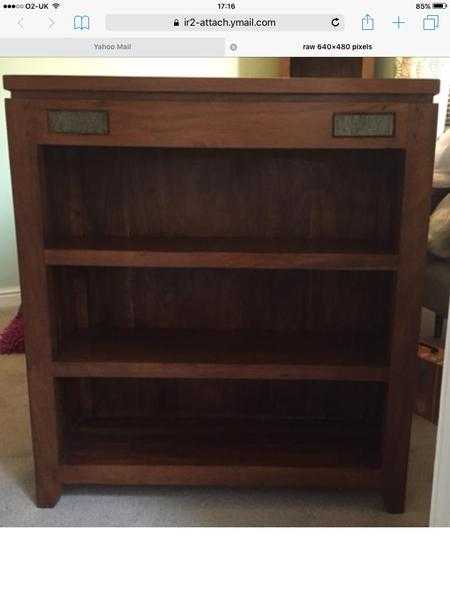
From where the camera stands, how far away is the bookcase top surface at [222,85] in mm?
1118

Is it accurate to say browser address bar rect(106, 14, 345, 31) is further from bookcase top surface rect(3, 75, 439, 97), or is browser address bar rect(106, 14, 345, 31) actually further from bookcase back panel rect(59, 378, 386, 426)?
bookcase back panel rect(59, 378, 386, 426)

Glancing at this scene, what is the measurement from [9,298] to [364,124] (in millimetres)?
2052

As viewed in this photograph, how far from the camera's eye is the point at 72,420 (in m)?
1.51

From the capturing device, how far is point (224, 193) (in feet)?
4.59

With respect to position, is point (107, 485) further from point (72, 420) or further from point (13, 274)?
point (13, 274)

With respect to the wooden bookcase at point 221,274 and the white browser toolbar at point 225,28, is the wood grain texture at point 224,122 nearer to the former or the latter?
the wooden bookcase at point 221,274

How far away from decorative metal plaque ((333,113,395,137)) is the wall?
57.6 inches

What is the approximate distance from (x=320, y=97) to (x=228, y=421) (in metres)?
0.80

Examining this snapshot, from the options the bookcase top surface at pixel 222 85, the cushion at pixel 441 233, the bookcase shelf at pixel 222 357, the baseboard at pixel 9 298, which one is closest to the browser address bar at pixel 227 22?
the bookcase top surface at pixel 222 85

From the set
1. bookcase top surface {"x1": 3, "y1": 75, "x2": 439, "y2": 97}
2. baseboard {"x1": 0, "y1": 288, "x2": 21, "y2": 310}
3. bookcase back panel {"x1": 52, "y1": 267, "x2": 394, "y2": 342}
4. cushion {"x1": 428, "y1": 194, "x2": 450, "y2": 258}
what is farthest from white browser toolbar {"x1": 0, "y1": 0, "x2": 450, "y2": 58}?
baseboard {"x1": 0, "y1": 288, "x2": 21, "y2": 310}

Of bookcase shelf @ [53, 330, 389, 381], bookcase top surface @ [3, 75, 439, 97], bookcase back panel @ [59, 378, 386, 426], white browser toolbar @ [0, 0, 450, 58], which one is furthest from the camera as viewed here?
bookcase back panel @ [59, 378, 386, 426]

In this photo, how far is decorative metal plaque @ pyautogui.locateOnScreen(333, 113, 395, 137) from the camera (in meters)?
1.13

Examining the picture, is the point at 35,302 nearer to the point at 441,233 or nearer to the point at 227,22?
the point at 227,22

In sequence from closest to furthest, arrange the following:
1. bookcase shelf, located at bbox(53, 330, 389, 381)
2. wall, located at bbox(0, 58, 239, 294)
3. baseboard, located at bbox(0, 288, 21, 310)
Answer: bookcase shelf, located at bbox(53, 330, 389, 381)
wall, located at bbox(0, 58, 239, 294)
baseboard, located at bbox(0, 288, 21, 310)
